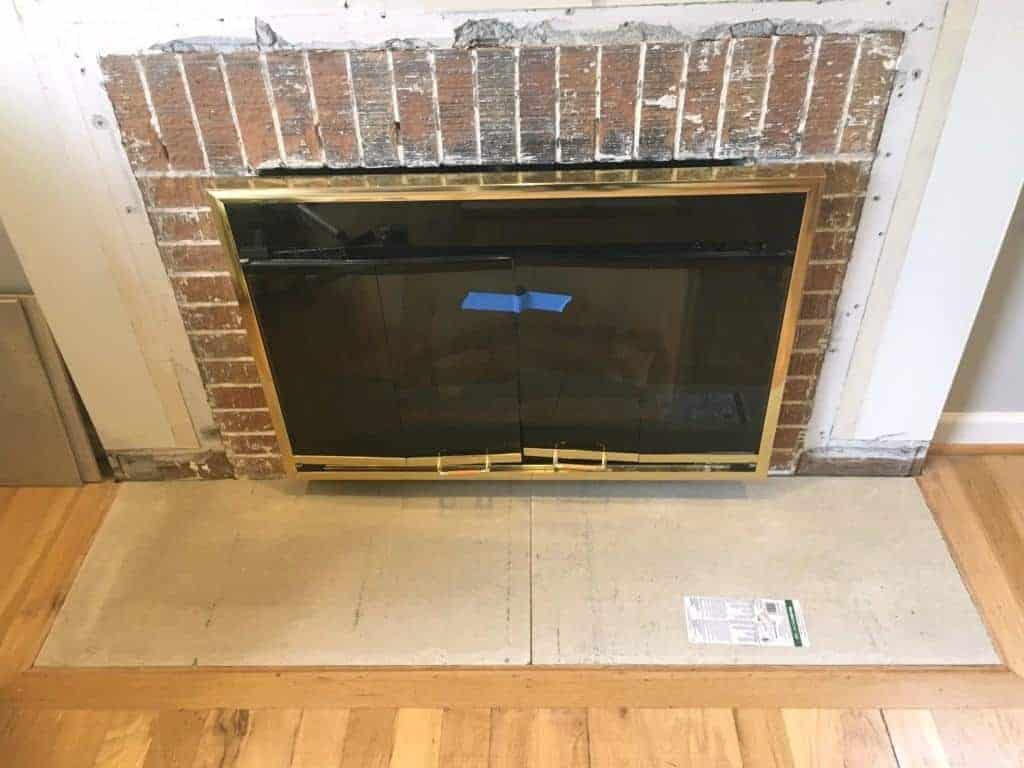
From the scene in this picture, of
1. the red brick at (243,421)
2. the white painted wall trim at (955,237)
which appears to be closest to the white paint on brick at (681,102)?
the white painted wall trim at (955,237)

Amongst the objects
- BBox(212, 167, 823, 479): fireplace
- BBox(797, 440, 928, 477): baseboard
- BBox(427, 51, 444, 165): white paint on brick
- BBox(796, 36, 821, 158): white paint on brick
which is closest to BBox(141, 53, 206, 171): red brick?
BBox(212, 167, 823, 479): fireplace

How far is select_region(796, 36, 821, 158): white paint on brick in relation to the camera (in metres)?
1.33

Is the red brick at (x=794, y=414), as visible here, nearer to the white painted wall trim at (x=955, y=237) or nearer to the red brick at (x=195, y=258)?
the white painted wall trim at (x=955, y=237)

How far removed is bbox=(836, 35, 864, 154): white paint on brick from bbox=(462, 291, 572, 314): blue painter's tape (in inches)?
21.6

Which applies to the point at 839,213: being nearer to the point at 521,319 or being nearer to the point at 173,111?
the point at 521,319

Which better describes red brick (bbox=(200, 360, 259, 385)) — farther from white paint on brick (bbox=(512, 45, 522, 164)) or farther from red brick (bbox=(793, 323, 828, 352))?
red brick (bbox=(793, 323, 828, 352))

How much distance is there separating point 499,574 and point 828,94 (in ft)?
3.60

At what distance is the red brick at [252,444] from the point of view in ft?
6.05

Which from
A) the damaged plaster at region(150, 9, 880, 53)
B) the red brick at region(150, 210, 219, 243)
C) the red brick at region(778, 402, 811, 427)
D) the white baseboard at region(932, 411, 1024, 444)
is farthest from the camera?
the white baseboard at region(932, 411, 1024, 444)

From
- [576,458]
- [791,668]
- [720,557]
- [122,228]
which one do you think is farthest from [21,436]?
[791,668]

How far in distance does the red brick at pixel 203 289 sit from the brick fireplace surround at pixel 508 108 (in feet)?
0.48

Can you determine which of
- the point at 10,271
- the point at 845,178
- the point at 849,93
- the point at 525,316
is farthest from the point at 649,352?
the point at 10,271

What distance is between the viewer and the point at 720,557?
1.69 m

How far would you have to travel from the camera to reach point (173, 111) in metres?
1.41
